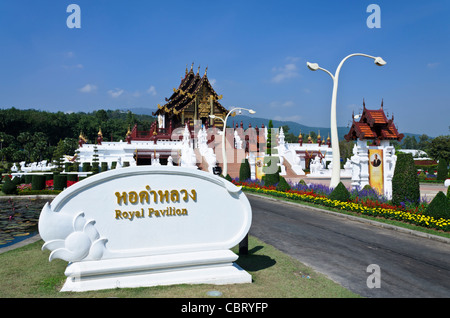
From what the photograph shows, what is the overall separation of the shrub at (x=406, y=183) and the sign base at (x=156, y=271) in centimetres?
935

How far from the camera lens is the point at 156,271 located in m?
5.24

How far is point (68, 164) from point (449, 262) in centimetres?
3883

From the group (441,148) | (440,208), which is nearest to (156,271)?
(440,208)

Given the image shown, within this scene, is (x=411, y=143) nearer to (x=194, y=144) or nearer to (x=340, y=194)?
(x=194, y=144)

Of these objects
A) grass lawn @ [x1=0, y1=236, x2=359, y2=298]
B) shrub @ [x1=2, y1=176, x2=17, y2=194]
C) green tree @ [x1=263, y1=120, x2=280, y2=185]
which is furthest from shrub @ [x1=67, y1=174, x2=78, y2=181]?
grass lawn @ [x1=0, y1=236, x2=359, y2=298]

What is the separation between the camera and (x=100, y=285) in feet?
16.2

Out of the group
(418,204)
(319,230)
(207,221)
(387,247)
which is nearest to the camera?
(207,221)

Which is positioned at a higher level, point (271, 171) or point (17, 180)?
point (271, 171)

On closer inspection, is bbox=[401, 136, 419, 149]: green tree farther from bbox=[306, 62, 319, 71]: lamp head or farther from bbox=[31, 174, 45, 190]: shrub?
bbox=[31, 174, 45, 190]: shrub

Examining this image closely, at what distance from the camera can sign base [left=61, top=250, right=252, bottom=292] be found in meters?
4.95

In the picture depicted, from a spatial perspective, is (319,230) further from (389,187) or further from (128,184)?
(389,187)

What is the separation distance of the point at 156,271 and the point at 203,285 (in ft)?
2.61
